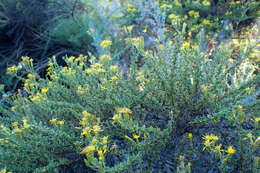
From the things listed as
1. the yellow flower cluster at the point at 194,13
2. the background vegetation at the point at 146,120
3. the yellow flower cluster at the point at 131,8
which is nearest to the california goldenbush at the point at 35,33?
the yellow flower cluster at the point at 131,8

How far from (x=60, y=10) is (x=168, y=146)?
2989mm

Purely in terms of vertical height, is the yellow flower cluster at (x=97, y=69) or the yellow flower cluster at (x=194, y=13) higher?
the yellow flower cluster at (x=97, y=69)

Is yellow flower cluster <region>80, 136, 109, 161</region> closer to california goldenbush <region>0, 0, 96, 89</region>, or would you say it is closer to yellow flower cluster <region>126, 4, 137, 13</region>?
california goldenbush <region>0, 0, 96, 89</region>

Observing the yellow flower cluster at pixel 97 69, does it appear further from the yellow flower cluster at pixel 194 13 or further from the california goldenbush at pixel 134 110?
the yellow flower cluster at pixel 194 13

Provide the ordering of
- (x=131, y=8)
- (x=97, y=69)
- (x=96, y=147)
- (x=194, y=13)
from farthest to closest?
1. (x=131, y=8)
2. (x=194, y=13)
3. (x=97, y=69)
4. (x=96, y=147)

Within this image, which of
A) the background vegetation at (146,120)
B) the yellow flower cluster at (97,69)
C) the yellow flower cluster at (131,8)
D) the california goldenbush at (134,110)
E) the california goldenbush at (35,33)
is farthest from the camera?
the yellow flower cluster at (131,8)

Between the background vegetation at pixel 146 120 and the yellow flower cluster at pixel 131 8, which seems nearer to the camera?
the background vegetation at pixel 146 120

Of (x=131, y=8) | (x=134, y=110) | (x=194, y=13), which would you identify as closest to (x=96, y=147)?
(x=134, y=110)

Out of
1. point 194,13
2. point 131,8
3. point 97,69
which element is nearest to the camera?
point 97,69

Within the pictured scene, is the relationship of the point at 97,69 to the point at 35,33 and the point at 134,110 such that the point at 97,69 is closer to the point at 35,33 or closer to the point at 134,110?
the point at 134,110

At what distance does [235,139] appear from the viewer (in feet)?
6.20

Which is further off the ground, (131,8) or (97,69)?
(97,69)

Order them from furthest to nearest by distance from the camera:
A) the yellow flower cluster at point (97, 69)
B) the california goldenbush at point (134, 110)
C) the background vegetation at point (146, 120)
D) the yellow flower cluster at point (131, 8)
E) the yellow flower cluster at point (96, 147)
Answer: the yellow flower cluster at point (131, 8), the yellow flower cluster at point (97, 69), the california goldenbush at point (134, 110), the background vegetation at point (146, 120), the yellow flower cluster at point (96, 147)

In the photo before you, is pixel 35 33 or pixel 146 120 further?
pixel 35 33
